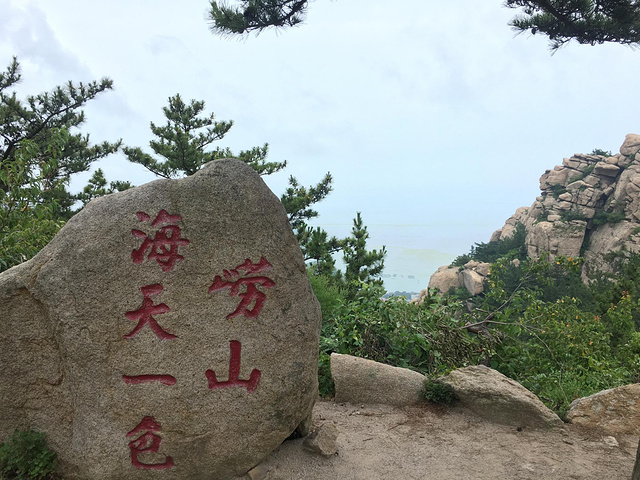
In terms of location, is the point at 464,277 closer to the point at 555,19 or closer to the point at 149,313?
the point at 555,19

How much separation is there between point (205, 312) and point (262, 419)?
Answer: 786 mm

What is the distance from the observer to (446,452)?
149 inches

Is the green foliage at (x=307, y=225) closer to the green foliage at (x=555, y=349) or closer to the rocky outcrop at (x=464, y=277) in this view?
the green foliage at (x=555, y=349)

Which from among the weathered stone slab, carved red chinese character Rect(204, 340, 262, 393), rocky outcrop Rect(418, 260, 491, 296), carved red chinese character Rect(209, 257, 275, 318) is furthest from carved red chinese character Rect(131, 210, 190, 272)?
rocky outcrop Rect(418, 260, 491, 296)

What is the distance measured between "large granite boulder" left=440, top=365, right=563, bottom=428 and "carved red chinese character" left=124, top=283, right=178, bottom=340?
9.38 feet

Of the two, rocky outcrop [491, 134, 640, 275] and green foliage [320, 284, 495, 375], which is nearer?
green foliage [320, 284, 495, 375]

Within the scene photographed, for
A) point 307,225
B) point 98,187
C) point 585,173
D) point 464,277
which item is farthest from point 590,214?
point 98,187

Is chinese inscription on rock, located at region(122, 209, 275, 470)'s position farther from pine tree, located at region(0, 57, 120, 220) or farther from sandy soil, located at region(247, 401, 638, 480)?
pine tree, located at region(0, 57, 120, 220)

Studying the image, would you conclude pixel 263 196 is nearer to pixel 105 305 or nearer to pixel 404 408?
pixel 105 305

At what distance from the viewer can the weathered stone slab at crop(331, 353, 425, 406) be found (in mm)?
4715

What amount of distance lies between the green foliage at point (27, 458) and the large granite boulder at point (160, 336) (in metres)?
0.07

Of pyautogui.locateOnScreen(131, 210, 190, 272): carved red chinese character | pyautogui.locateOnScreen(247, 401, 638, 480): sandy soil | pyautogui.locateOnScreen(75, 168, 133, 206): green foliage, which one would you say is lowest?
pyautogui.locateOnScreen(247, 401, 638, 480): sandy soil

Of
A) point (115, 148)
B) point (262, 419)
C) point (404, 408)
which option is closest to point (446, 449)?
point (404, 408)

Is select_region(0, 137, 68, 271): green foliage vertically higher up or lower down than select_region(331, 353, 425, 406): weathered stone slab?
higher up
